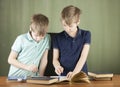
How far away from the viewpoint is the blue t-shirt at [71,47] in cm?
192

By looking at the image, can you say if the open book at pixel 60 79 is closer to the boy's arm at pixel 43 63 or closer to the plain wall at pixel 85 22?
the boy's arm at pixel 43 63

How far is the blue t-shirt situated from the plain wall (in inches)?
48.1

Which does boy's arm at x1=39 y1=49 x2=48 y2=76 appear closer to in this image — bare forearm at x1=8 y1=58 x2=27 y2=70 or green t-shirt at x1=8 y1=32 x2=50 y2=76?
green t-shirt at x1=8 y1=32 x2=50 y2=76

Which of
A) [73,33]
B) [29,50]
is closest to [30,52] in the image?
[29,50]

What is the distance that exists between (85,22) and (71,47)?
4.20ft

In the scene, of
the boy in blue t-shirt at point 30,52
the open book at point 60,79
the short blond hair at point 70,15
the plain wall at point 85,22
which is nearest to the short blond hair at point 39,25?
the boy in blue t-shirt at point 30,52

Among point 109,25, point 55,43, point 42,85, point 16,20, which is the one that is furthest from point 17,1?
point 42,85

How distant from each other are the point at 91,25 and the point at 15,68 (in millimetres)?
1394

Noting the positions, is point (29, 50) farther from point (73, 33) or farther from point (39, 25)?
point (73, 33)

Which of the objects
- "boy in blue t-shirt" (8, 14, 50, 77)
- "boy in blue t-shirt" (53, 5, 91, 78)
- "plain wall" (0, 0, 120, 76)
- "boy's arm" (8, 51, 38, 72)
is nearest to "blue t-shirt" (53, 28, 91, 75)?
"boy in blue t-shirt" (53, 5, 91, 78)

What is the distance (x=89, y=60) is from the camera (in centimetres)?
321

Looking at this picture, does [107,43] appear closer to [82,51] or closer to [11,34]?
[11,34]

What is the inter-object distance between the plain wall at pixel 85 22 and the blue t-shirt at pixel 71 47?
1.22 m

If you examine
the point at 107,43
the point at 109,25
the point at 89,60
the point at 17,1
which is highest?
the point at 17,1
